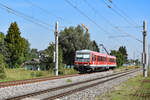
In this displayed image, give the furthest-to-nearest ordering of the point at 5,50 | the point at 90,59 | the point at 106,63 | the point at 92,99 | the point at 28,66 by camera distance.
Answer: the point at 28,66 → the point at 5,50 → the point at 106,63 → the point at 90,59 → the point at 92,99

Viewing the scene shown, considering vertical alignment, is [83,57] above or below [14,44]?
below

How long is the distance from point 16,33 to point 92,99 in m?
54.2

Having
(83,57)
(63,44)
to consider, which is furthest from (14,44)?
(83,57)

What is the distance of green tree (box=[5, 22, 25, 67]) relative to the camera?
61175 mm

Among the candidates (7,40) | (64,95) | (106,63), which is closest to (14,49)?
(7,40)

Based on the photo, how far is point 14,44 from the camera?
202 ft

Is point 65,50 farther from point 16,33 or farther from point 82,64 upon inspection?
point 82,64

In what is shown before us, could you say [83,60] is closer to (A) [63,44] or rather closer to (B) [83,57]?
(B) [83,57]

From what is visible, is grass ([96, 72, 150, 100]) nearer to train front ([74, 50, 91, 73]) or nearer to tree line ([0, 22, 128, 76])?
train front ([74, 50, 91, 73])

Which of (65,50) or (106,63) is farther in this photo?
(65,50)

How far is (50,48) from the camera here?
104 feet

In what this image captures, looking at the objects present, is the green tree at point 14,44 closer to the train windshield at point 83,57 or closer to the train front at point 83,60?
the train windshield at point 83,57

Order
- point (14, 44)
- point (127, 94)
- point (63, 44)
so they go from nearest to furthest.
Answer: point (127, 94)
point (63, 44)
point (14, 44)

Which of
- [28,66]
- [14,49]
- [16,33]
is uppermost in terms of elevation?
[16,33]
